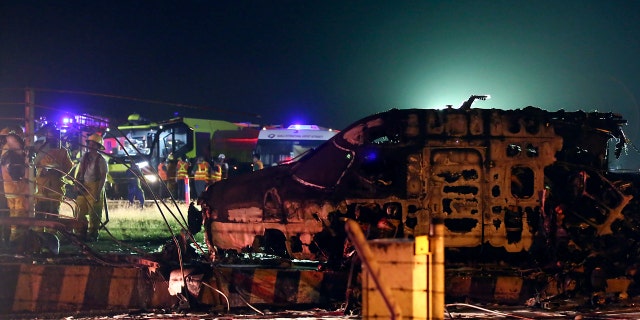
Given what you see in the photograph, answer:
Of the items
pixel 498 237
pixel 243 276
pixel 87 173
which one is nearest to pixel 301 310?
pixel 243 276

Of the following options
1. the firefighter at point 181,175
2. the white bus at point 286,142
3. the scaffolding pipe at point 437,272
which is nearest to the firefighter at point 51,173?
the firefighter at point 181,175

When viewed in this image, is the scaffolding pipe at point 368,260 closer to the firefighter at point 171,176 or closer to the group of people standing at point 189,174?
the group of people standing at point 189,174

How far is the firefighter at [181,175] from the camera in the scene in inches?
643

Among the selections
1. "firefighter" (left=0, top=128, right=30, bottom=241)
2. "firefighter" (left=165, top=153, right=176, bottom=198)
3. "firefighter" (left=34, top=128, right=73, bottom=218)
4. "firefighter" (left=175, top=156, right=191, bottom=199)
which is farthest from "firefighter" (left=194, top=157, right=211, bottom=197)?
"firefighter" (left=0, top=128, right=30, bottom=241)

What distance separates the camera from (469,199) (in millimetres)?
6461

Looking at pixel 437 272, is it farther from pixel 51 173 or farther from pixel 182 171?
pixel 182 171

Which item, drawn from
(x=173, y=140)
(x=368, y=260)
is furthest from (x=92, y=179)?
(x=173, y=140)

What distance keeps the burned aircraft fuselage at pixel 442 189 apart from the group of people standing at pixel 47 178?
295cm

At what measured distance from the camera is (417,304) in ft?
10.9

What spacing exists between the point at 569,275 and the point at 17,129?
835 cm

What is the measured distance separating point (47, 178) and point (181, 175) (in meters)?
6.63

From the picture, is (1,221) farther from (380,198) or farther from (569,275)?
(569,275)

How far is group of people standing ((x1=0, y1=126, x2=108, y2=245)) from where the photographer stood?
8.55 metres

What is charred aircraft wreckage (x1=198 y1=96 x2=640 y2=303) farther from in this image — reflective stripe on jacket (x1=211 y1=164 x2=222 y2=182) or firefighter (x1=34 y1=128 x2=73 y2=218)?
reflective stripe on jacket (x1=211 y1=164 x2=222 y2=182)
